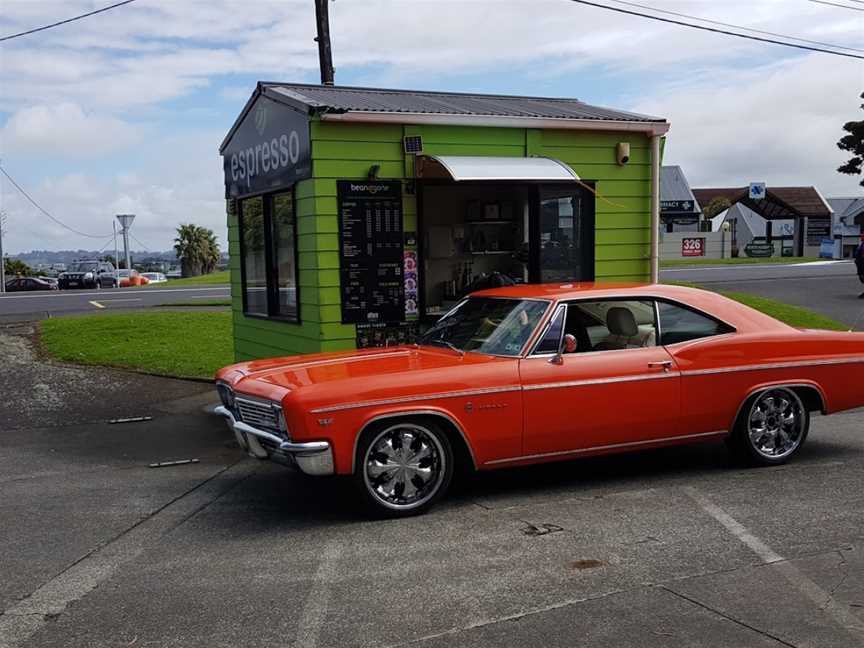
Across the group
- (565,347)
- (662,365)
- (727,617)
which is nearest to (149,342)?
(565,347)

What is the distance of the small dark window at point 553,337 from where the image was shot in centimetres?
607

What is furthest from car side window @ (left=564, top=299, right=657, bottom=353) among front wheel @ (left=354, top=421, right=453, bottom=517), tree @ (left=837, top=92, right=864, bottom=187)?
tree @ (left=837, top=92, right=864, bottom=187)

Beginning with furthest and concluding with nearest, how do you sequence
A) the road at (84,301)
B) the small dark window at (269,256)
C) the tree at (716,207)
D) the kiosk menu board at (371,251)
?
the tree at (716,207), the road at (84,301), the small dark window at (269,256), the kiosk menu board at (371,251)

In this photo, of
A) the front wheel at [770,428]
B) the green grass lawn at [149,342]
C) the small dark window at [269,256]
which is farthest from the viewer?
the green grass lawn at [149,342]

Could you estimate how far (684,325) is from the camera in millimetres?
6598

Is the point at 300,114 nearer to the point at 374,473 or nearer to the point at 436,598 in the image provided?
the point at 374,473

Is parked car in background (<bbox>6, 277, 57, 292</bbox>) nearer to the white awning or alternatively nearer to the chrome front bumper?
the white awning

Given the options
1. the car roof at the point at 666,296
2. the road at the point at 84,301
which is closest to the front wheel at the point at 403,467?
the car roof at the point at 666,296

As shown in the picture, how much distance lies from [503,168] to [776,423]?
12.0 feet

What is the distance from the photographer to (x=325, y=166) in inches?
334

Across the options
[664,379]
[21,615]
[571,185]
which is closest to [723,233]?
[571,185]

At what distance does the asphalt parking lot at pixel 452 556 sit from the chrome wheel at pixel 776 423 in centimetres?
19

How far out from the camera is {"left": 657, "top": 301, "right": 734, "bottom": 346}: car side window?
6.52 meters

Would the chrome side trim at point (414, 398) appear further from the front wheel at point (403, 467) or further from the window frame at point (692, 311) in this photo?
the window frame at point (692, 311)
